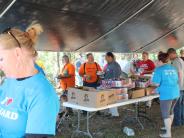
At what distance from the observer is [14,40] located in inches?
41.6

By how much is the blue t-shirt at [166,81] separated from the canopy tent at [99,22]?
138cm

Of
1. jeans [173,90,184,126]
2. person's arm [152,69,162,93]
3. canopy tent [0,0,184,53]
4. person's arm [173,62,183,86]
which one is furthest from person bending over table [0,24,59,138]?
jeans [173,90,184,126]

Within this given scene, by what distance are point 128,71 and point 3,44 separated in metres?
8.05

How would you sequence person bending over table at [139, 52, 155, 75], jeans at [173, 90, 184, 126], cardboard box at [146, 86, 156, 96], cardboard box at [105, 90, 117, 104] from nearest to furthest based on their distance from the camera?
cardboard box at [105, 90, 117, 104]
cardboard box at [146, 86, 156, 96]
jeans at [173, 90, 184, 126]
person bending over table at [139, 52, 155, 75]

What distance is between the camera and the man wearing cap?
4863mm

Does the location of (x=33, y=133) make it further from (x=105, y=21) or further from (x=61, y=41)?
(x=61, y=41)

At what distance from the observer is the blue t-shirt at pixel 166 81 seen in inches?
169

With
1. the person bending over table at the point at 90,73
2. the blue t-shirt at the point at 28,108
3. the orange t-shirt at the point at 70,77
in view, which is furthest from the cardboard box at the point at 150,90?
the blue t-shirt at the point at 28,108

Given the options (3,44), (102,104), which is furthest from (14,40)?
(102,104)

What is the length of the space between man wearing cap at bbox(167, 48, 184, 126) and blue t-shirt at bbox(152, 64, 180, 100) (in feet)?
1.45

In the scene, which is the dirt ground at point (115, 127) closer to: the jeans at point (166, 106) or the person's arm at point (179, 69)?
the jeans at point (166, 106)

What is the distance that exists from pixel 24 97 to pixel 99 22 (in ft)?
15.5

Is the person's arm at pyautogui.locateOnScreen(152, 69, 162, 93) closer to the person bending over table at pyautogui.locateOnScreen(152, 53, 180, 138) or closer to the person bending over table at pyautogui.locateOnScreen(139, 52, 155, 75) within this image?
the person bending over table at pyautogui.locateOnScreen(152, 53, 180, 138)

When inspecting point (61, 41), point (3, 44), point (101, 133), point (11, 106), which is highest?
point (61, 41)
